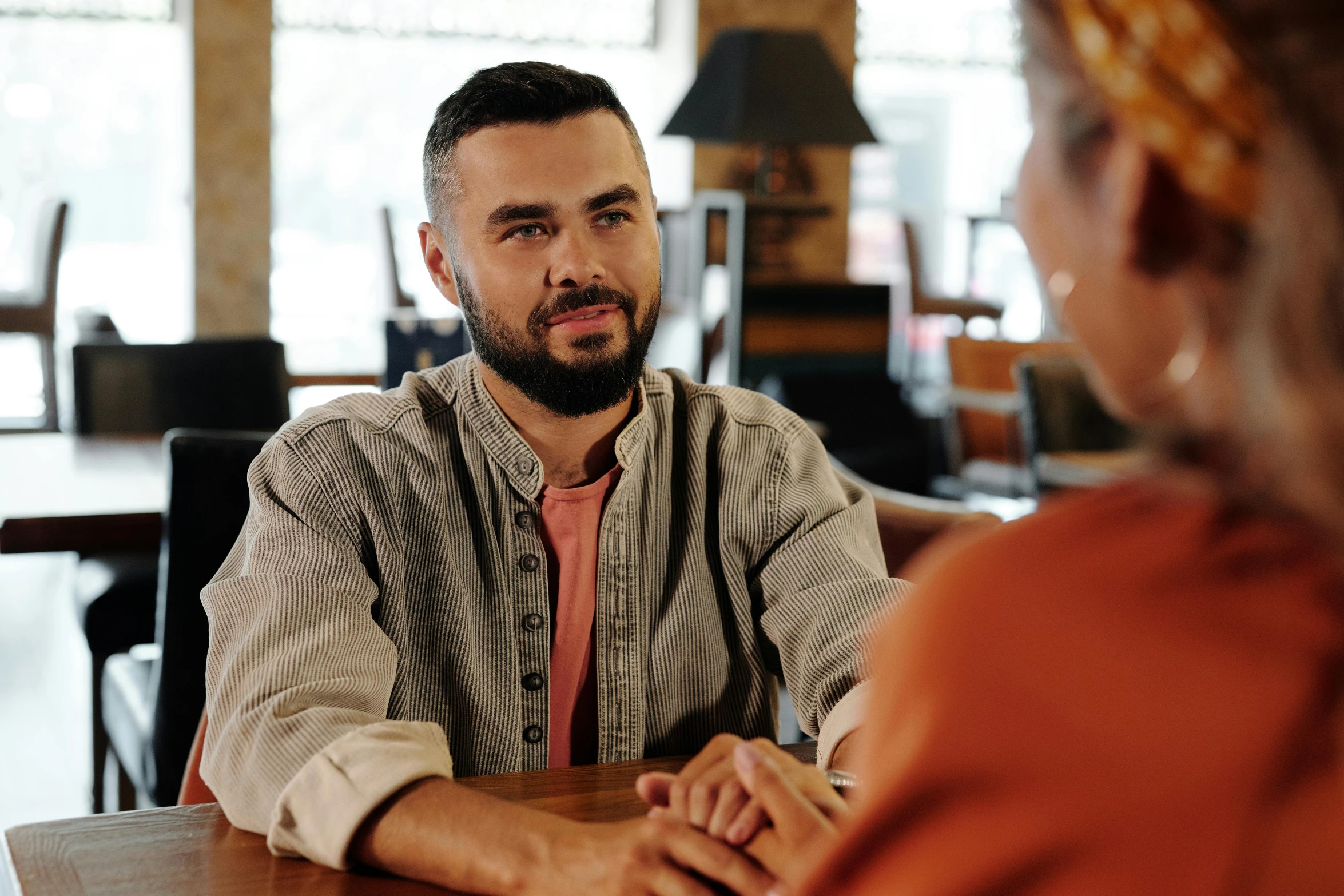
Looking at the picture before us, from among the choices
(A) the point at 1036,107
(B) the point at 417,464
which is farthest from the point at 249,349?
(A) the point at 1036,107

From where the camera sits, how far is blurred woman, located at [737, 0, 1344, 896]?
0.41m

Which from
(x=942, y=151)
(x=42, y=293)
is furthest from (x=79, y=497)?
(x=942, y=151)

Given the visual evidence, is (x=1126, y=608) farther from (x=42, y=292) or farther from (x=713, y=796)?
(x=42, y=292)

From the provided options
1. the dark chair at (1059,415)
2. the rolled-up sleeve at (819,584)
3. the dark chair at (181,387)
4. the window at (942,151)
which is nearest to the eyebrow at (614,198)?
the rolled-up sleeve at (819,584)

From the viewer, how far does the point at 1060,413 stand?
3.80 m

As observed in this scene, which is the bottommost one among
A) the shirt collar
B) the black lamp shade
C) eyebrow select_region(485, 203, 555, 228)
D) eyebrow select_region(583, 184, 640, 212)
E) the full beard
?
the shirt collar

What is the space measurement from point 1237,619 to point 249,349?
294 cm

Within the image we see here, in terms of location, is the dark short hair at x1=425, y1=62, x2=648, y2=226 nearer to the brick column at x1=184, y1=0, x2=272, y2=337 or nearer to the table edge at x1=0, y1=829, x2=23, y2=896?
the table edge at x1=0, y1=829, x2=23, y2=896

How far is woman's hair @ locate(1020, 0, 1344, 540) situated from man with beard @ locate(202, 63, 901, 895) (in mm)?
743

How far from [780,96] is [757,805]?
3.47 metres

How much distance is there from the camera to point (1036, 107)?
502 mm

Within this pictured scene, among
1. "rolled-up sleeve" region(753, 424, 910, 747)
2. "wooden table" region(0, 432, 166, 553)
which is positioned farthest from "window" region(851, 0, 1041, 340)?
"rolled-up sleeve" region(753, 424, 910, 747)

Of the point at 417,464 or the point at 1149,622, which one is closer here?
the point at 1149,622

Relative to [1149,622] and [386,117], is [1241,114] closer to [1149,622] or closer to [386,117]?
[1149,622]
